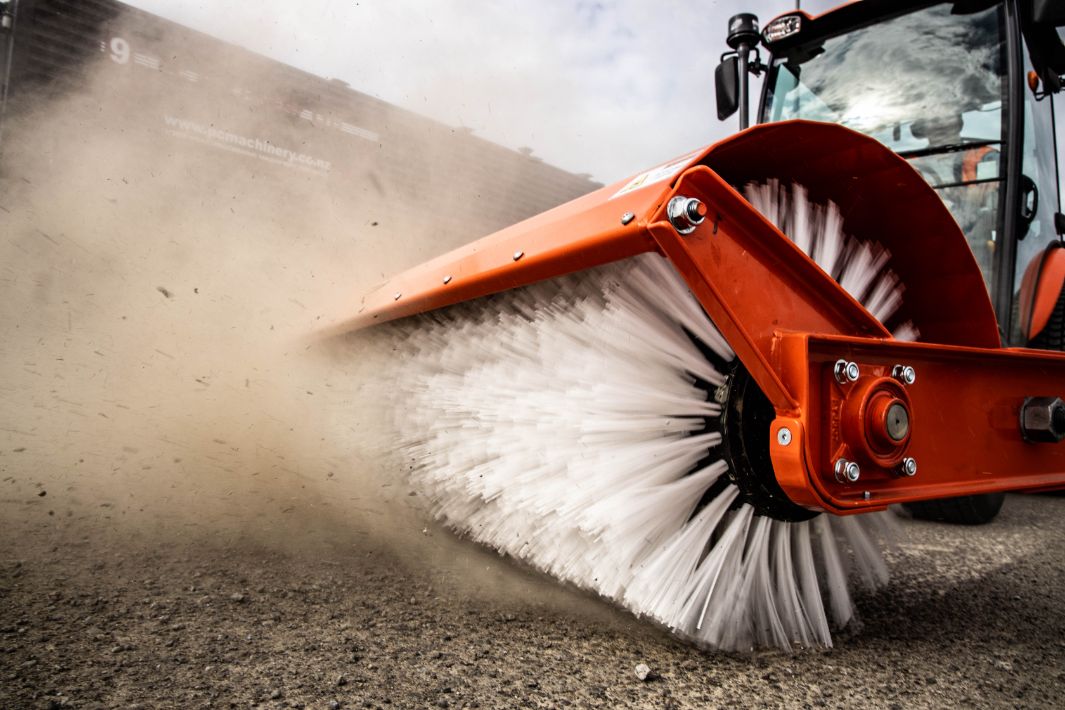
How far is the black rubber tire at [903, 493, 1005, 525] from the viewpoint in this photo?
105 inches

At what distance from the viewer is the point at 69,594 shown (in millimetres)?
1455

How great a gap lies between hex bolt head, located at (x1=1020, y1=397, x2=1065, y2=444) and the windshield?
1.14m

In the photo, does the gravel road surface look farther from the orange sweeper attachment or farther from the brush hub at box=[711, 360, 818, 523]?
the brush hub at box=[711, 360, 818, 523]

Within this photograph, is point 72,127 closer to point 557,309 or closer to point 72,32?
point 72,32

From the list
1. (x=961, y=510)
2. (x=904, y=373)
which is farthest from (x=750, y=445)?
(x=961, y=510)

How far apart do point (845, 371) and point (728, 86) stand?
2.03m

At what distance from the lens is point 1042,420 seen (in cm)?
150

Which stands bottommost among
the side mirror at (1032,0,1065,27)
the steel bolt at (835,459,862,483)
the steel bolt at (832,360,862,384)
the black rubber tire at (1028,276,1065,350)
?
the steel bolt at (835,459,862,483)

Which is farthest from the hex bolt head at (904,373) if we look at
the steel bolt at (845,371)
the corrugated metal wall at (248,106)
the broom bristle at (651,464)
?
the corrugated metal wall at (248,106)

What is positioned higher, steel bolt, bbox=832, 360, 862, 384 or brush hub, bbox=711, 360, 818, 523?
steel bolt, bbox=832, 360, 862, 384

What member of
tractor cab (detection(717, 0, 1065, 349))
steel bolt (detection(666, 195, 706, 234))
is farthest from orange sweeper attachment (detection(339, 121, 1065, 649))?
tractor cab (detection(717, 0, 1065, 349))

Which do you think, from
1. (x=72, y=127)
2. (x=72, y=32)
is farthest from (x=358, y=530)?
(x=72, y=32)

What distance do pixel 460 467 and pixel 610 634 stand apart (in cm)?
59

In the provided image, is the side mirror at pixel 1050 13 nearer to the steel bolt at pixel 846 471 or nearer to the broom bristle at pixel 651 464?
the broom bristle at pixel 651 464
